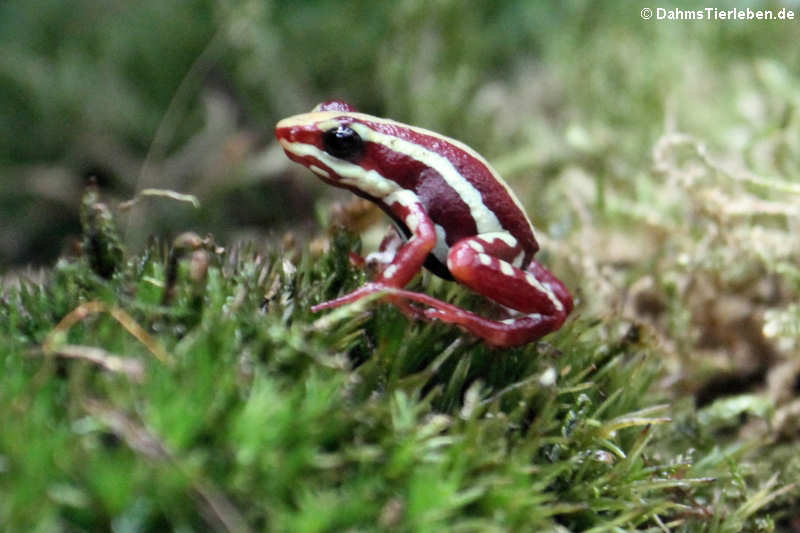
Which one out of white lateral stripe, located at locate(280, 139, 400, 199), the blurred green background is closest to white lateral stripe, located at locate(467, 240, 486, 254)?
white lateral stripe, located at locate(280, 139, 400, 199)

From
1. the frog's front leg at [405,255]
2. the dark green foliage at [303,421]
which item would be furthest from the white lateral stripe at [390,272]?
the dark green foliage at [303,421]

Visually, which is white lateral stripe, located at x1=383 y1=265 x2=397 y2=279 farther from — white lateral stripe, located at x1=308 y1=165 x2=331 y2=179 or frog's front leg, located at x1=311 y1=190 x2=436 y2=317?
white lateral stripe, located at x1=308 y1=165 x2=331 y2=179

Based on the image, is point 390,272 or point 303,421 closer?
point 303,421

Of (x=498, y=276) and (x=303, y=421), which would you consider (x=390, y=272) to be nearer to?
(x=498, y=276)

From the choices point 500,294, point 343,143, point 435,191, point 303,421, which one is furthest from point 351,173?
point 303,421

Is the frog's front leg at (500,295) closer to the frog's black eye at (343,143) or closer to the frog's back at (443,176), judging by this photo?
the frog's back at (443,176)

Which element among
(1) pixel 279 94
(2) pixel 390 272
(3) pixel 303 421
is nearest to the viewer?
(3) pixel 303 421
